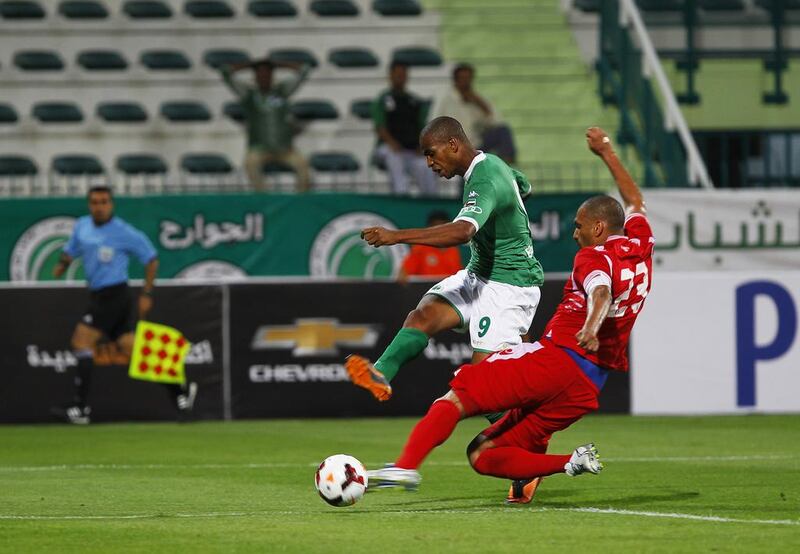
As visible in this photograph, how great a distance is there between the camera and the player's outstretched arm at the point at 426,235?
746 centimetres

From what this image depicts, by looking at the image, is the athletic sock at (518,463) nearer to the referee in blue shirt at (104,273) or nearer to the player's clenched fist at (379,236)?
the player's clenched fist at (379,236)

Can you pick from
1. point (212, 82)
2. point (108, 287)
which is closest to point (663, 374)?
point (108, 287)

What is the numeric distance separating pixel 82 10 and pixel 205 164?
143 inches

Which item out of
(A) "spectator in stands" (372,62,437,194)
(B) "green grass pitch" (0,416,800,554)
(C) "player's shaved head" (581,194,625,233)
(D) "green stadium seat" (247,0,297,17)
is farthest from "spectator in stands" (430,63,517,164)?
(C) "player's shaved head" (581,194,625,233)

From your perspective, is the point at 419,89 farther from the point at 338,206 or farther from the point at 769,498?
the point at 769,498

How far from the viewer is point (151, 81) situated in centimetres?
2267

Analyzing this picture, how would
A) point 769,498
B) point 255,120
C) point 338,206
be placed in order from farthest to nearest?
point 255,120, point 338,206, point 769,498

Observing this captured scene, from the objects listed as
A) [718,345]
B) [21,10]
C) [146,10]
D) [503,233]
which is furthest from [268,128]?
[503,233]

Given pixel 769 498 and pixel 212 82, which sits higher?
pixel 212 82

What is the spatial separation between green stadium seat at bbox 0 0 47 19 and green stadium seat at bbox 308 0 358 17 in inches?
158

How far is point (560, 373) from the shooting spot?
7.83 m

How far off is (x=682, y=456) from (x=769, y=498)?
10.8 feet

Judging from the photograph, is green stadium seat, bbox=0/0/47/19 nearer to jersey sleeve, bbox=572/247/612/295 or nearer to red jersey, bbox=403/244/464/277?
red jersey, bbox=403/244/464/277

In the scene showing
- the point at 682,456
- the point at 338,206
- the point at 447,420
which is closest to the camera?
the point at 447,420
